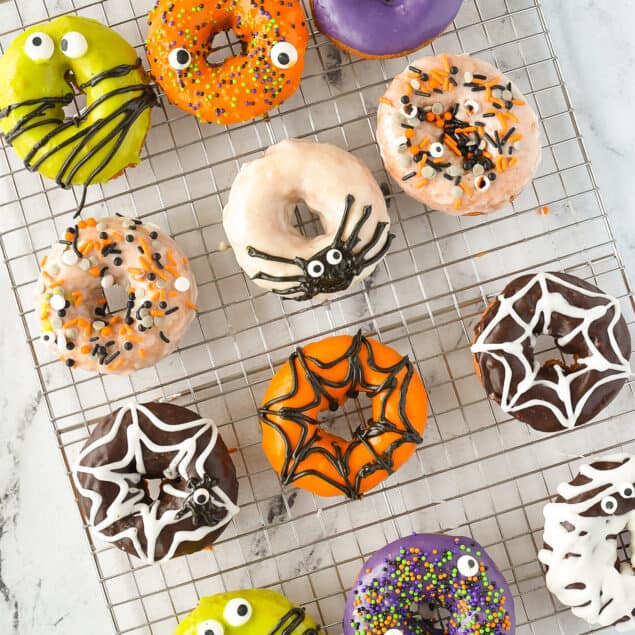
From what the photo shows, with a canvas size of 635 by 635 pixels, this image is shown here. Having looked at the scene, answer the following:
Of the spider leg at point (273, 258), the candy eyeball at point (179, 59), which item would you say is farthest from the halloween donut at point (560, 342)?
the candy eyeball at point (179, 59)

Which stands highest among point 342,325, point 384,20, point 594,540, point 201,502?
point 384,20

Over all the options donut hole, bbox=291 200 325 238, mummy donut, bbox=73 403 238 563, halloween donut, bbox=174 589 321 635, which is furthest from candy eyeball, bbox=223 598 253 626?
donut hole, bbox=291 200 325 238

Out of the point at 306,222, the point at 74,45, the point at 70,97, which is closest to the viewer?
the point at 74,45

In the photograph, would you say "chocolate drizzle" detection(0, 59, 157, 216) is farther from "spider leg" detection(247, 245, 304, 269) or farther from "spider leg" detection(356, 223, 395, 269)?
"spider leg" detection(356, 223, 395, 269)

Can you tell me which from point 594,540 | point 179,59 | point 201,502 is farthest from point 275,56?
point 594,540

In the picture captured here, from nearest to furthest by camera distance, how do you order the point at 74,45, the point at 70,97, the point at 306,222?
1. the point at 74,45
2. the point at 70,97
3. the point at 306,222

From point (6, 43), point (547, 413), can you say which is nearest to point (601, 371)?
point (547, 413)

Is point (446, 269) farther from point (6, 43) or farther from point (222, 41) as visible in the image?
point (6, 43)

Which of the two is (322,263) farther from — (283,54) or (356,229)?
(283,54)
